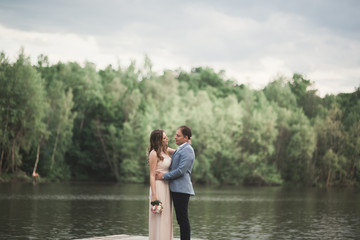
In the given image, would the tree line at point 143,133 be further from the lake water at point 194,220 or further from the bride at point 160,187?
the bride at point 160,187

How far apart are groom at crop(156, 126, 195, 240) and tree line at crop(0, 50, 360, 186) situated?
4671 centimetres

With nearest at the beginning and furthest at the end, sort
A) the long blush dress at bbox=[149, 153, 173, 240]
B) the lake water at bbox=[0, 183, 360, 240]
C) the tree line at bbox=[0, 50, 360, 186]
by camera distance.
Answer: the long blush dress at bbox=[149, 153, 173, 240] → the lake water at bbox=[0, 183, 360, 240] → the tree line at bbox=[0, 50, 360, 186]

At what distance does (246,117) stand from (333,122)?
1028 cm

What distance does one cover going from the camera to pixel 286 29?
83.6 metres

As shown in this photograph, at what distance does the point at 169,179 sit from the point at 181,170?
11.5 inches

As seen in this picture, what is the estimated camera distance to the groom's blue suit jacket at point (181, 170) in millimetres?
8539

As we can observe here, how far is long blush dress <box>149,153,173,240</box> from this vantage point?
877 cm

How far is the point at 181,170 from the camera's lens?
8.52m

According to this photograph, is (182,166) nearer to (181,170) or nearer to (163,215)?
(181,170)

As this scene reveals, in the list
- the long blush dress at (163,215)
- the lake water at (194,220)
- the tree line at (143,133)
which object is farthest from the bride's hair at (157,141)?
the tree line at (143,133)

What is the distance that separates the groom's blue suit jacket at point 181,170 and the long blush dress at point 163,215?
0.12 meters

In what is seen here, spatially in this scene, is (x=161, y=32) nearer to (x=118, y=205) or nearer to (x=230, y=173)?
(x=230, y=173)

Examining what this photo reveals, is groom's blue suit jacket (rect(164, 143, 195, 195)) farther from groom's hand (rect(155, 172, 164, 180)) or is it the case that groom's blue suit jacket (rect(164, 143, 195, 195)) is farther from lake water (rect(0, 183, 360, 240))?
lake water (rect(0, 183, 360, 240))

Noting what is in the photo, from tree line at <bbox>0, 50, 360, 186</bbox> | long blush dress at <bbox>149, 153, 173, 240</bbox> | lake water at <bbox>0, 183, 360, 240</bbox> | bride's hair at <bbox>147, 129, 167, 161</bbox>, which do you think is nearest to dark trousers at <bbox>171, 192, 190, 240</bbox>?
long blush dress at <bbox>149, 153, 173, 240</bbox>
